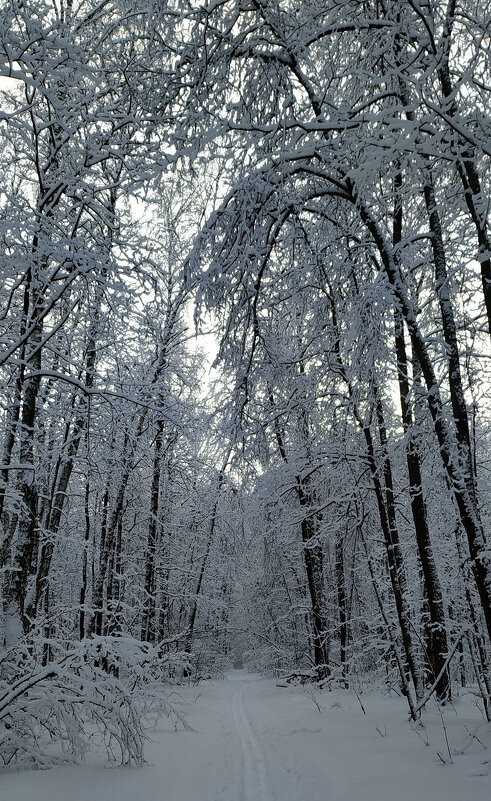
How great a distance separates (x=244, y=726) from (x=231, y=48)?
10045 millimetres

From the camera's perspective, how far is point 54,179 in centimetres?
662

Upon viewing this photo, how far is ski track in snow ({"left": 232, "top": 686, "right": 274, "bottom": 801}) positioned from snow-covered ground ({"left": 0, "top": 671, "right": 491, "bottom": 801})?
0.01m

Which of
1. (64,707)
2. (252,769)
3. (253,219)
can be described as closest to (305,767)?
(252,769)

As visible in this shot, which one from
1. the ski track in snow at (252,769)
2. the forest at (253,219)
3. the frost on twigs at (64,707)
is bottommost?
the ski track in snow at (252,769)

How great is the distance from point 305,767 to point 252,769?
0.64 meters

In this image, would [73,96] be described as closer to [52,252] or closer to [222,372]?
[52,252]

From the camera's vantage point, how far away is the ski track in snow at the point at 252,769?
15.3 ft

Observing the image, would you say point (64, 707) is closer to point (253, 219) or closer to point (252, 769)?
point (252, 769)

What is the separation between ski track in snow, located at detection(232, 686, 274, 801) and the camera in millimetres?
4656

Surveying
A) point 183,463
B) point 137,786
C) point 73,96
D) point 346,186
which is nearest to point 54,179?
point 73,96

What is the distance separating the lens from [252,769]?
562cm

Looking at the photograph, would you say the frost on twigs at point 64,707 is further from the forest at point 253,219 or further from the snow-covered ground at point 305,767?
the snow-covered ground at point 305,767

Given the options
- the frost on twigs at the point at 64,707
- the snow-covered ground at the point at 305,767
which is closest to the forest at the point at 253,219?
the frost on twigs at the point at 64,707

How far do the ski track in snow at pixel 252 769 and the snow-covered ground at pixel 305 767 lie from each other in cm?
1
